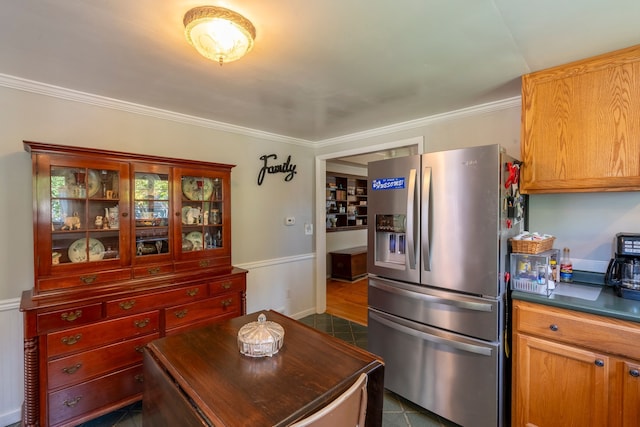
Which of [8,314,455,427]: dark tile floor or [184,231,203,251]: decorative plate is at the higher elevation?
[184,231,203,251]: decorative plate

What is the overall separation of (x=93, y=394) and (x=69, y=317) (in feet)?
1.87

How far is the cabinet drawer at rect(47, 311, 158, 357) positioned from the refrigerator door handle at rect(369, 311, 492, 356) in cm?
176

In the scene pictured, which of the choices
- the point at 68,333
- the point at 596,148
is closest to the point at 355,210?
the point at 596,148

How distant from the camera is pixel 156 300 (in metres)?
2.22

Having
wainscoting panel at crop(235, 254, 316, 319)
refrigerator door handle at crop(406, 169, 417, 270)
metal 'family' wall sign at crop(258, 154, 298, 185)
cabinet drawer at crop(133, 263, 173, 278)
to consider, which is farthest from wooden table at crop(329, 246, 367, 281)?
cabinet drawer at crop(133, 263, 173, 278)

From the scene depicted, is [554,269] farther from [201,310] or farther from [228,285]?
[201,310]

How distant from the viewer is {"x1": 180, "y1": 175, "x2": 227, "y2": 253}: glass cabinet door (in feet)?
8.66

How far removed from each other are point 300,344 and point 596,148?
2.09m

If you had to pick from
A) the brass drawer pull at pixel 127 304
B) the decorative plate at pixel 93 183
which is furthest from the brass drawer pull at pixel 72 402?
the decorative plate at pixel 93 183

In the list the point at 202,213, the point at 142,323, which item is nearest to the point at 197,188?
the point at 202,213

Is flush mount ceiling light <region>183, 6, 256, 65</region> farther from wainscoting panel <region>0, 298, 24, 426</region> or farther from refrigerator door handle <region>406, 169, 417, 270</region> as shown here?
wainscoting panel <region>0, 298, 24, 426</region>

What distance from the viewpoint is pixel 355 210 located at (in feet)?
22.6

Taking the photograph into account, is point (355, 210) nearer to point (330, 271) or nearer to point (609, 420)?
point (330, 271)

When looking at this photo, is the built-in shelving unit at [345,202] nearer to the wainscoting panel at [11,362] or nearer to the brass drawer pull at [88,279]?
the brass drawer pull at [88,279]
